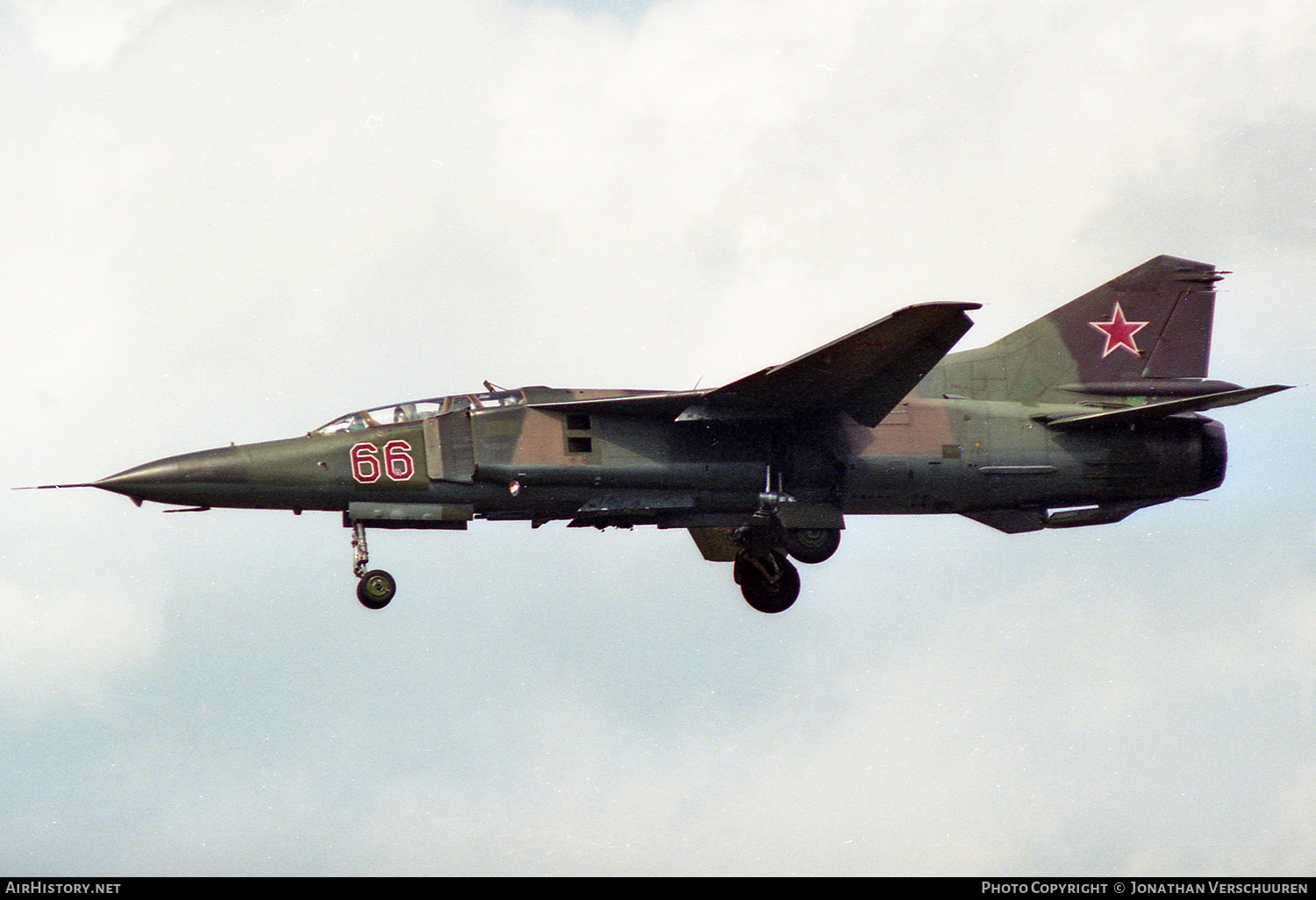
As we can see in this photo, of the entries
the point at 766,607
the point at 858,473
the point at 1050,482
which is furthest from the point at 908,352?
the point at 766,607

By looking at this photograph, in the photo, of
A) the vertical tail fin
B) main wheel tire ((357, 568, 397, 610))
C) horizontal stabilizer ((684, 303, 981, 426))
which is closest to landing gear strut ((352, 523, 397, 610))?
main wheel tire ((357, 568, 397, 610))

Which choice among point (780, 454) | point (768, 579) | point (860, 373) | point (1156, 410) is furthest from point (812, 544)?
point (1156, 410)

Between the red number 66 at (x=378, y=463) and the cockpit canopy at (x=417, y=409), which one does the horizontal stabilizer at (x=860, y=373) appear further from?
the red number 66 at (x=378, y=463)

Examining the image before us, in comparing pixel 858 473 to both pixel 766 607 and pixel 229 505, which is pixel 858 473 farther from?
pixel 229 505

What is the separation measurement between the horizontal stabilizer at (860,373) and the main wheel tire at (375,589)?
4.71 m

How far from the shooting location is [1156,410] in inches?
914

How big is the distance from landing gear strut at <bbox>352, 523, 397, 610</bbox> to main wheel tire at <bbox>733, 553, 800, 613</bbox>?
249 inches

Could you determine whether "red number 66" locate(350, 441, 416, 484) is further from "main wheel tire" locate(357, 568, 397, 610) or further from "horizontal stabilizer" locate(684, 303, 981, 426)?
"horizontal stabilizer" locate(684, 303, 981, 426)

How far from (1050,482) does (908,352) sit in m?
3.95

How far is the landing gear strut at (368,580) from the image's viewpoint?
2116 cm

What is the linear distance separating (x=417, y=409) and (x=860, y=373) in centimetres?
618

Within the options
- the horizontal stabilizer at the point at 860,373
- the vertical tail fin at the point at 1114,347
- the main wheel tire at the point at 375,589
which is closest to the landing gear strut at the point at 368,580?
the main wheel tire at the point at 375,589

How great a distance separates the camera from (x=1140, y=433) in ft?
78.2
